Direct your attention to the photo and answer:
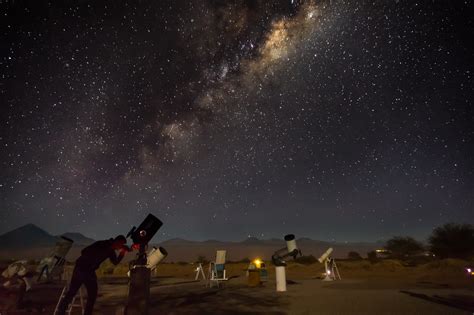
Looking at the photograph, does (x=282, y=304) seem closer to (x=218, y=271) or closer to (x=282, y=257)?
Answer: (x=282, y=257)

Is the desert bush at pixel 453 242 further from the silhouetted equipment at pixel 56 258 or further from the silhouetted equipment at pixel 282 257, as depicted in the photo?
the silhouetted equipment at pixel 56 258

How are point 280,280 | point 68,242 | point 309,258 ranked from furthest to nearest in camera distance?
point 309,258 < point 280,280 < point 68,242

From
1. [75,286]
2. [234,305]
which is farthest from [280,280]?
[75,286]

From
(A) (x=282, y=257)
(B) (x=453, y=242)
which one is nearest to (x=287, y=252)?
(A) (x=282, y=257)

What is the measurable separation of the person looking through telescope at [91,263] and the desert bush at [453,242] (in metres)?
37.0

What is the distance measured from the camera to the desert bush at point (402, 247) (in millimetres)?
45594

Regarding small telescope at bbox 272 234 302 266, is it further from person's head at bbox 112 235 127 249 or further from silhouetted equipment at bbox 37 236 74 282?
person's head at bbox 112 235 127 249

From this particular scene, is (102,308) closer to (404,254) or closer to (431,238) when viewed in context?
(431,238)

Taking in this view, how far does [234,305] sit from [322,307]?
2.21 meters

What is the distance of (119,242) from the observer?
673 cm

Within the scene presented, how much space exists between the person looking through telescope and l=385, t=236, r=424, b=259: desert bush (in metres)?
44.1

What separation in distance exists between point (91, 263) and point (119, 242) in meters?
0.59

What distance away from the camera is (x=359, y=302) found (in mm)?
9688

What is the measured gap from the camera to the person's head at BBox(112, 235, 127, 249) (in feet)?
22.0
